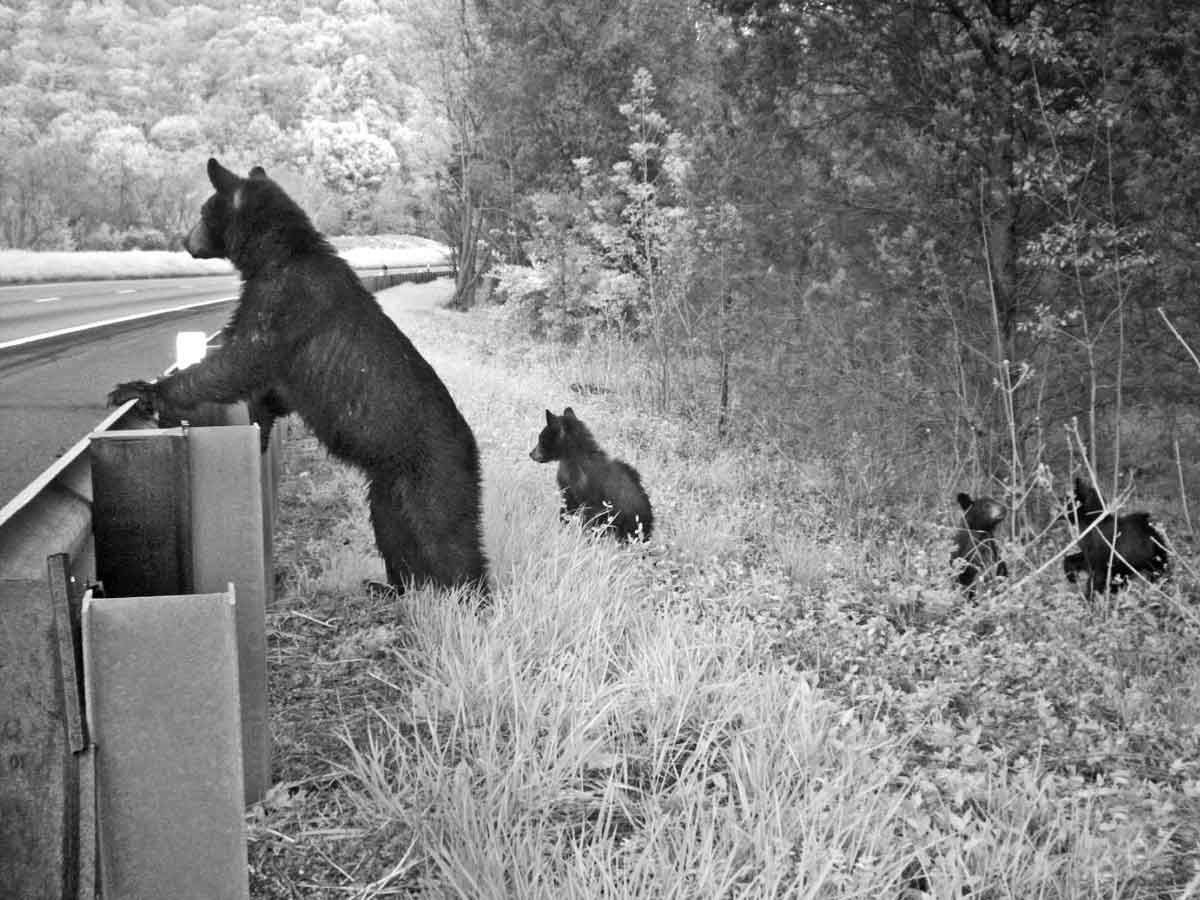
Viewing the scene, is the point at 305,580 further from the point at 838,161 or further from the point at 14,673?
the point at 838,161

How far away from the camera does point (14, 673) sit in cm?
151

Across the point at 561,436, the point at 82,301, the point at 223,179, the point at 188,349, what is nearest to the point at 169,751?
the point at 188,349

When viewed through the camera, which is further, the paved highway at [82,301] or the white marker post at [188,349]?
the paved highway at [82,301]

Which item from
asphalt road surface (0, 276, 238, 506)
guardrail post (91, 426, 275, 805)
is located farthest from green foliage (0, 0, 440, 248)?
guardrail post (91, 426, 275, 805)

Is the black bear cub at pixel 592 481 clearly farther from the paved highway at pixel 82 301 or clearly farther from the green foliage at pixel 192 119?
the green foliage at pixel 192 119

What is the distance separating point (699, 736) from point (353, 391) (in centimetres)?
226

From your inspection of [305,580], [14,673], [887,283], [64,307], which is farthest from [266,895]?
[64,307]

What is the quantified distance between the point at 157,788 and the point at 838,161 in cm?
937

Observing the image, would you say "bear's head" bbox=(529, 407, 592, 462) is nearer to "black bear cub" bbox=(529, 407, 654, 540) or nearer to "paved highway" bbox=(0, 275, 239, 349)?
"black bear cub" bbox=(529, 407, 654, 540)

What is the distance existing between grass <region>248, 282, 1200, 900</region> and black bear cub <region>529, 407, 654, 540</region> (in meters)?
0.56

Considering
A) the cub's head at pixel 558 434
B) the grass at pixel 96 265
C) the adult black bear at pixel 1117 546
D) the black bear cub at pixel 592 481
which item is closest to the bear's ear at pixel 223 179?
the black bear cub at pixel 592 481

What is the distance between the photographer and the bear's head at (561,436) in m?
7.66

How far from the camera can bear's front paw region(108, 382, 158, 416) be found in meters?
4.32

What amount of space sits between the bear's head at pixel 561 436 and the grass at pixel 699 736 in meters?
1.24
